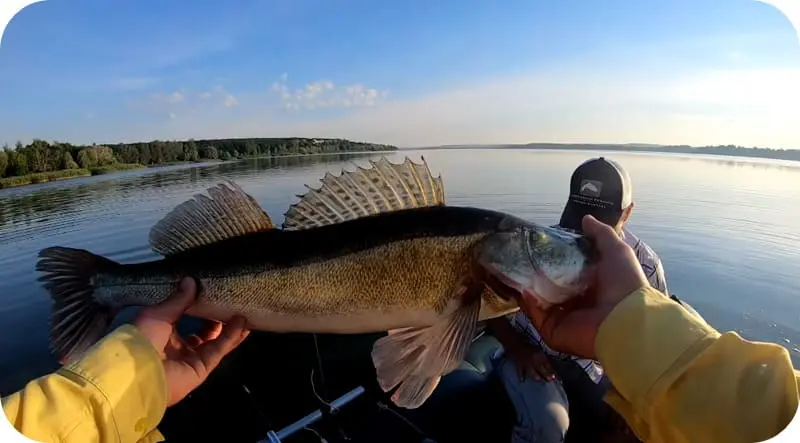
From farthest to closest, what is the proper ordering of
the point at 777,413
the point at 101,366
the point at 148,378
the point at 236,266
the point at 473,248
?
the point at 236,266 → the point at 473,248 → the point at 148,378 → the point at 101,366 → the point at 777,413

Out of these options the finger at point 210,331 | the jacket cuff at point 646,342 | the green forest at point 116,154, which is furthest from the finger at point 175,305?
the green forest at point 116,154

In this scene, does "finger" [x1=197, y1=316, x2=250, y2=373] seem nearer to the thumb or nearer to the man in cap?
the thumb

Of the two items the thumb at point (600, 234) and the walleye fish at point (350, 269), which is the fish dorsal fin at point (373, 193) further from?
the thumb at point (600, 234)

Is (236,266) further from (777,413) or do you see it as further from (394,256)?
(777,413)

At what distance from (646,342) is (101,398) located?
6.29 feet

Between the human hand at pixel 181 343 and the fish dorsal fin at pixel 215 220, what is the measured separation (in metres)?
0.28

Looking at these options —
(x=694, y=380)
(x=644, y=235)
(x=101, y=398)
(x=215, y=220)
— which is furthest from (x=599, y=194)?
(x=644, y=235)

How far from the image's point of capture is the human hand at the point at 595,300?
189cm

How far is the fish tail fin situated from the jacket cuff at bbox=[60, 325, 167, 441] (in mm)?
810

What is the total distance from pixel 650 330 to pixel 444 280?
1092 mm

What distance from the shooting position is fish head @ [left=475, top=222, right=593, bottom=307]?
2.19 meters

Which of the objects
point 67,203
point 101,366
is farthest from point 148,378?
point 67,203

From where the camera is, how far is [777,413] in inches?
50.3

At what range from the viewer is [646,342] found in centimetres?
149
